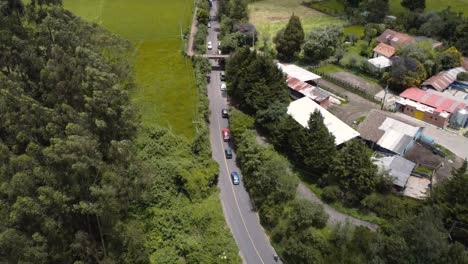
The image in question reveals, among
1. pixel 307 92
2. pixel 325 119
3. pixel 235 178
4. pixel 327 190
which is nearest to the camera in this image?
pixel 327 190

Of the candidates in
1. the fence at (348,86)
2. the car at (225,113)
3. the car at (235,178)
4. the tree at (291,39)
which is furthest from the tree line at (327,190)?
the tree at (291,39)

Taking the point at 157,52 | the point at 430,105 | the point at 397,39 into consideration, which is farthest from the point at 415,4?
the point at 157,52

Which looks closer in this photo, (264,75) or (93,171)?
(93,171)

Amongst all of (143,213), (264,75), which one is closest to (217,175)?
(143,213)

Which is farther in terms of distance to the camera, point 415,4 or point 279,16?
point 279,16

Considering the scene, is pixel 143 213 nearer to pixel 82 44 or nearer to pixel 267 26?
pixel 82 44

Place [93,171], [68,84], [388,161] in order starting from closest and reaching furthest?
[93,171], [68,84], [388,161]

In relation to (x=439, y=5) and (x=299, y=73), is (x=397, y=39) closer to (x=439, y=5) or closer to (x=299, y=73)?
(x=299, y=73)
